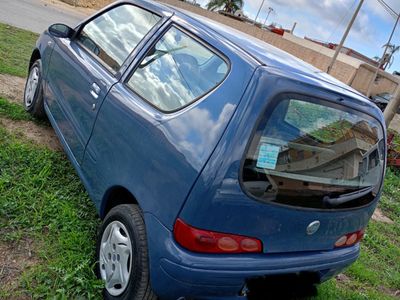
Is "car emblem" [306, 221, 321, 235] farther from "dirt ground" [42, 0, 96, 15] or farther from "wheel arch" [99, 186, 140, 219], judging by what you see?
"dirt ground" [42, 0, 96, 15]

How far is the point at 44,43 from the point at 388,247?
4551 mm

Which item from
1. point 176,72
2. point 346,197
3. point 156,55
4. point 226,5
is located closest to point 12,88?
point 156,55

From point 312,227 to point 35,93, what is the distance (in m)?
3.33

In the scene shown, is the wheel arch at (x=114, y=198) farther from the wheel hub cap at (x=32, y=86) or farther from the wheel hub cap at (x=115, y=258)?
the wheel hub cap at (x=32, y=86)

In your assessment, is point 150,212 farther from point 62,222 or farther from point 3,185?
point 3,185

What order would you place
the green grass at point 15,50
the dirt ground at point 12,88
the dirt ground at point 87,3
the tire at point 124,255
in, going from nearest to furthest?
the tire at point 124,255 → the dirt ground at point 12,88 → the green grass at point 15,50 → the dirt ground at point 87,3

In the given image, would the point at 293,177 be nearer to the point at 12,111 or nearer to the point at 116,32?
the point at 116,32

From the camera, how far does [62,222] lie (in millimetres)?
2980

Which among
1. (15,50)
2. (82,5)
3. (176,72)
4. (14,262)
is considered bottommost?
(82,5)

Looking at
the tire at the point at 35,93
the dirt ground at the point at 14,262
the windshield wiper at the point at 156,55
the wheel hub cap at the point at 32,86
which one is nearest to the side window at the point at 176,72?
the windshield wiper at the point at 156,55

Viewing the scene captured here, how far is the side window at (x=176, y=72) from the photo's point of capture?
7.41 ft

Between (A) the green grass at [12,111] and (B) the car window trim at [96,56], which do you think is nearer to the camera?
(B) the car window trim at [96,56]

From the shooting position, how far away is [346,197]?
2387 millimetres

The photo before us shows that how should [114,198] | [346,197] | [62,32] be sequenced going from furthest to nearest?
[62,32] < [114,198] < [346,197]
